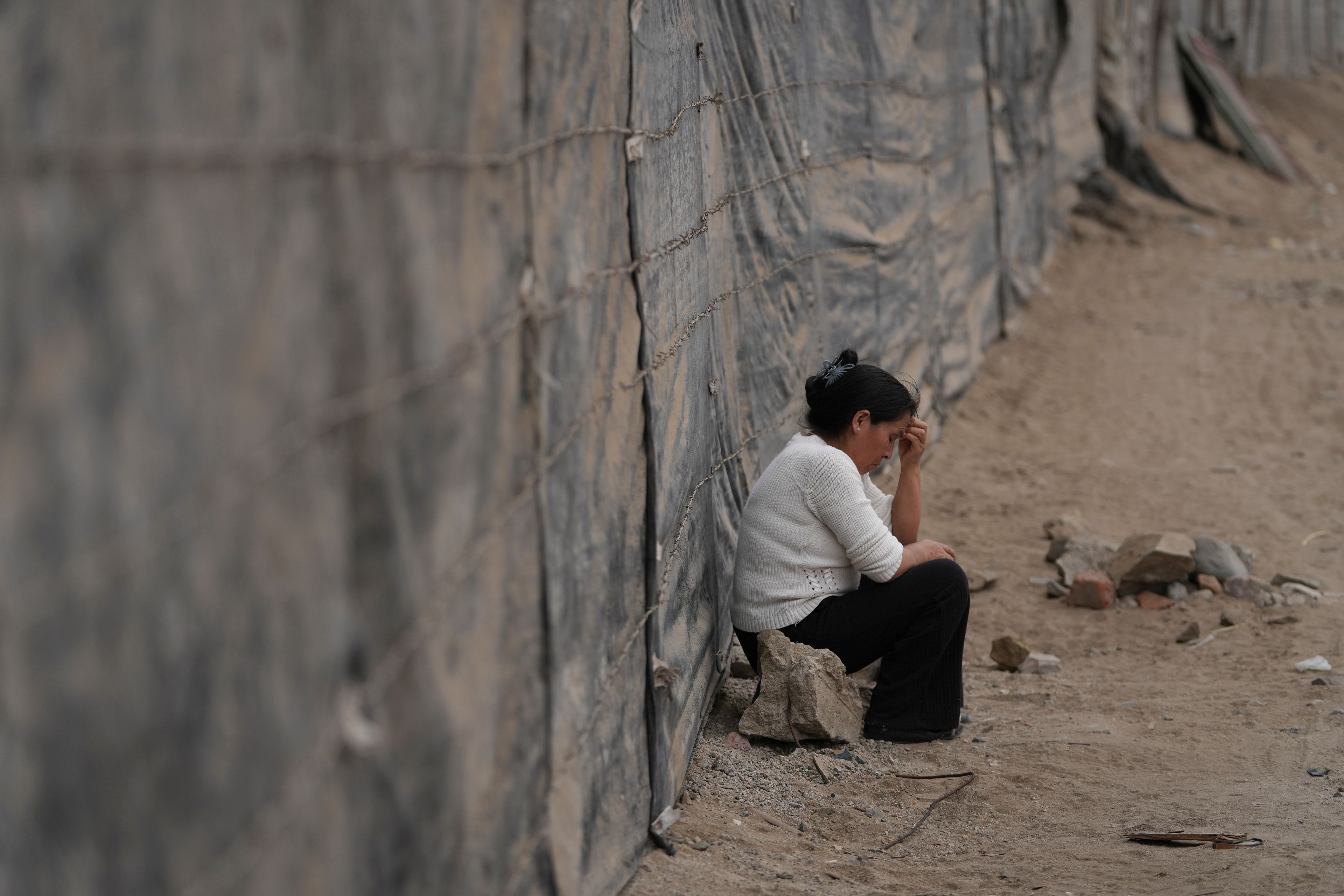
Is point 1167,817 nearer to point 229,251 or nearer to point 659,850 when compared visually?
point 659,850

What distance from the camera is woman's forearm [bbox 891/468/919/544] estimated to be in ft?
11.7

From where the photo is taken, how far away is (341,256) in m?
1.19

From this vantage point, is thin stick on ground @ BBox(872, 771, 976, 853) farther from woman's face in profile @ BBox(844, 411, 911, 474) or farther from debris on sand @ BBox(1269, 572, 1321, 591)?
debris on sand @ BBox(1269, 572, 1321, 591)

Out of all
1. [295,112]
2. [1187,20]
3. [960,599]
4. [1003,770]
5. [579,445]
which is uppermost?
[1187,20]

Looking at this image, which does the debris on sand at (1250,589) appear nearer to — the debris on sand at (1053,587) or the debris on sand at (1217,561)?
the debris on sand at (1217,561)

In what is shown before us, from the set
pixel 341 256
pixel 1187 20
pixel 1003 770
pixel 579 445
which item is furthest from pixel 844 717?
pixel 1187 20

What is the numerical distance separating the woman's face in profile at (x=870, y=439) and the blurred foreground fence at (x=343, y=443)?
0.52 metres

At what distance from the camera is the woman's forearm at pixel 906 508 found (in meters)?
3.57

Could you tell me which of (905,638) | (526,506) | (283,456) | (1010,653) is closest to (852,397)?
(905,638)

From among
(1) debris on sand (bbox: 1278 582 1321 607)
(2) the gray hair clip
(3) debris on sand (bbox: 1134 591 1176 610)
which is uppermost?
(2) the gray hair clip

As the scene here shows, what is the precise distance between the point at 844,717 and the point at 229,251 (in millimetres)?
2551

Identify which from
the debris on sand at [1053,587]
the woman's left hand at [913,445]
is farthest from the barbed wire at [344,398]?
the debris on sand at [1053,587]

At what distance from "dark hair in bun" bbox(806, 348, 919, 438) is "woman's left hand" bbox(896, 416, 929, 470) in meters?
0.20

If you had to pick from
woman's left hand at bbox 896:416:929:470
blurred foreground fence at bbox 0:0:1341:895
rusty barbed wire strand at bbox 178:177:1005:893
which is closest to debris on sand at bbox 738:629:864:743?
blurred foreground fence at bbox 0:0:1341:895
